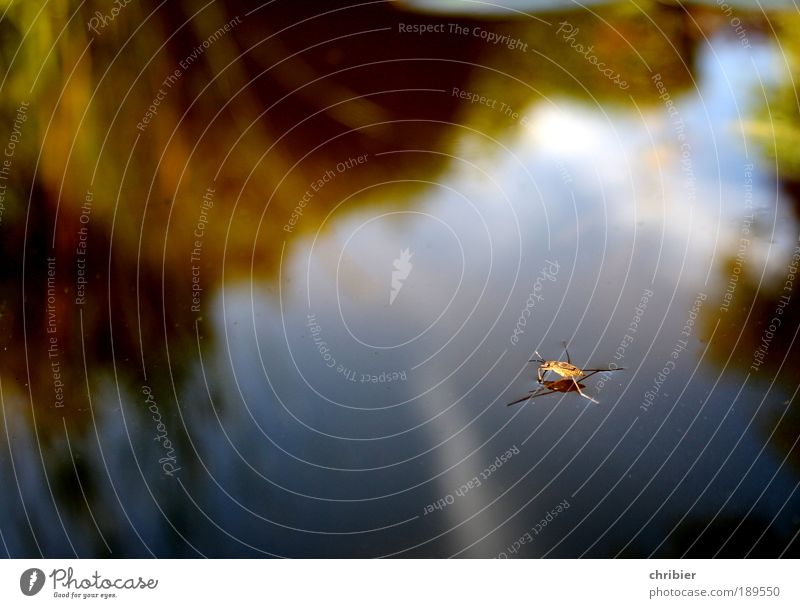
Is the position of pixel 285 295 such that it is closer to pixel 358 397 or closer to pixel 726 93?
pixel 358 397

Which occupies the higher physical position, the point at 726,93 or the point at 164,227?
the point at 726,93

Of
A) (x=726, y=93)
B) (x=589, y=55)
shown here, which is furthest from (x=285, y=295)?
(x=726, y=93)
